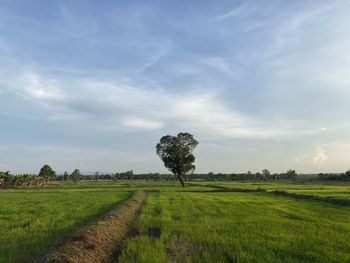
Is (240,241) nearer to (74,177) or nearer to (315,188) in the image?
(315,188)

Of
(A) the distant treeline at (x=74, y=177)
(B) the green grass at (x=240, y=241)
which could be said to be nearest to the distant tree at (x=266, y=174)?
(A) the distant treeline at (x=74, y=177)

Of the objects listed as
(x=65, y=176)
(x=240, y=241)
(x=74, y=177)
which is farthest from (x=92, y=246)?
(x=65, y=176)

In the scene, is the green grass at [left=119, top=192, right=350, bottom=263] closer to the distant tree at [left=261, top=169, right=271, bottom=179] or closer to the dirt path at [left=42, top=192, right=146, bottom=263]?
the dirt path at [left=42, top=192, right=146, bottom=263]

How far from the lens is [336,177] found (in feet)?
416

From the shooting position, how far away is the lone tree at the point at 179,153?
80625 mm

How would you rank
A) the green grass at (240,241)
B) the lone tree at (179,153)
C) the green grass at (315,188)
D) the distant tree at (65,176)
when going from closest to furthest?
the green grass at (240,241)
the green grass at (315,188)
the lone tree at (179,153)
the distant tree at (65,176)

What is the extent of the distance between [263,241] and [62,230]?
8.34 m

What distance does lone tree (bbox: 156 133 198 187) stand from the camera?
80625mm

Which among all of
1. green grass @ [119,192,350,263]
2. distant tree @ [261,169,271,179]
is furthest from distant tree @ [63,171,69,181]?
green grass @ [119,192,350,263]

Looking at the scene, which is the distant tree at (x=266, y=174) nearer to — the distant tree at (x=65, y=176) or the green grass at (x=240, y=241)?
the distant tree at (x=65, y=176)

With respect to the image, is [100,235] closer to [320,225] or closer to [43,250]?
[43,250]

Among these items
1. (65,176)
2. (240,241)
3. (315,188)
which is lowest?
(240,241)

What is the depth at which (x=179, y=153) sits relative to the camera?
8075cm

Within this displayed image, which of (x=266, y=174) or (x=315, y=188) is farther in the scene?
(x=266, y=174)
